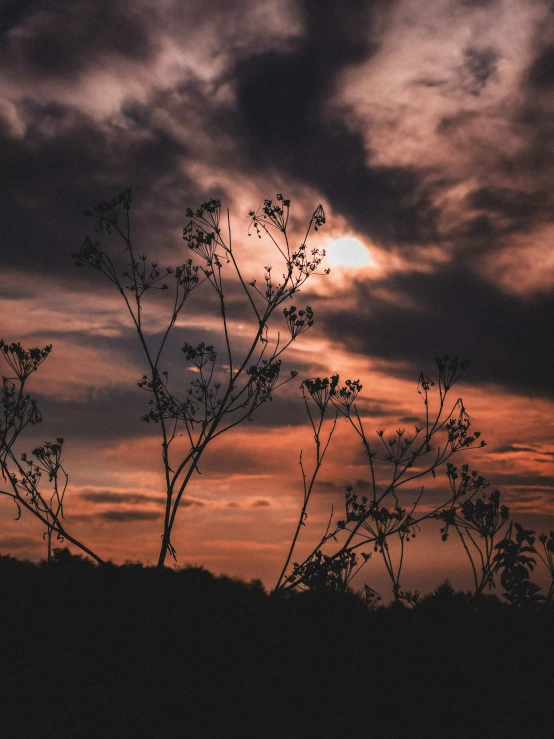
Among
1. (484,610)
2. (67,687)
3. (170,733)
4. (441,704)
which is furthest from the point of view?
(484,610)

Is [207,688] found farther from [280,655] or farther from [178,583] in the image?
[178,583]

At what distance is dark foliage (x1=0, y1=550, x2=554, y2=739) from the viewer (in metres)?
9.46

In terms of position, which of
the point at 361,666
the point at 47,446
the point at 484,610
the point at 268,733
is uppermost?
the point at 47,446

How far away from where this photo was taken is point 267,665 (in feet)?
35.6

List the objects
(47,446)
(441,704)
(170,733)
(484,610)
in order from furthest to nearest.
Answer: (47,446) → (484,610) → (441,704) → (170,733)

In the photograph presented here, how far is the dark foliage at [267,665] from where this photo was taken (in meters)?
9.46

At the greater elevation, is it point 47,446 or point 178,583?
point 47,446

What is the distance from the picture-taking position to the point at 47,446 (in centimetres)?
1466

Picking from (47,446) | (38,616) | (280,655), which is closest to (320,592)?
(280,655)

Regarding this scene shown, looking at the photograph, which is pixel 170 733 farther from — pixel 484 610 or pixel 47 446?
pixel 47 446

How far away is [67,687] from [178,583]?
4056 millimetres

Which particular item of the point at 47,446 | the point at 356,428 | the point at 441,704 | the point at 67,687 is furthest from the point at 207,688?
the point at 47,446

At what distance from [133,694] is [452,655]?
17.2ft

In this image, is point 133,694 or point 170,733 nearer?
point 170,733
